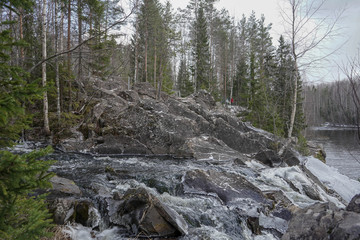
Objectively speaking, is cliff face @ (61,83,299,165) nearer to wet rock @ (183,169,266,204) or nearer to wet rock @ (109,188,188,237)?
wet rock @ (183,169,266,204)

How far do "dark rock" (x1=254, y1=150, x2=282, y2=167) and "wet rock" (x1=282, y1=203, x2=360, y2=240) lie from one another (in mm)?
7833

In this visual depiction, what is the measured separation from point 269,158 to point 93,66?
16.2 meters

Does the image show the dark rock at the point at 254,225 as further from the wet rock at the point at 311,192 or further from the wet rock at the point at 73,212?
the wet rock at the point at 73,212

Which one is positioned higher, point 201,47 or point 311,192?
point 201,47

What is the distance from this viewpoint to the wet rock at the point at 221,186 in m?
6.77

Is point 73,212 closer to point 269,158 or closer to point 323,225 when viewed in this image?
point 323,225

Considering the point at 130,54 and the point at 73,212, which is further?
the point at 130,54

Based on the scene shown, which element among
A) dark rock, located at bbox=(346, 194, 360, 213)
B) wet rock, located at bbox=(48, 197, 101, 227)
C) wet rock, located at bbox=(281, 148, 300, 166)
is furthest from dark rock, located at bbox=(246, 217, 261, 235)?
wet rock, located at bbox=(281, 148, 300, 166)

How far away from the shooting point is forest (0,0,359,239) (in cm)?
224

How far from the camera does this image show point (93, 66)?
18594 millimetres

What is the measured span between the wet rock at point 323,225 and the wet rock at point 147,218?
226cm

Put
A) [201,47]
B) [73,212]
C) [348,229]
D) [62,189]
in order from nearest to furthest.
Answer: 1. [348,229]
2. [73,212]
3. [62,189]
4. [201,47]

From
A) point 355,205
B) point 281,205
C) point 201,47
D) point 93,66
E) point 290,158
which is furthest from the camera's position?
point 201,47

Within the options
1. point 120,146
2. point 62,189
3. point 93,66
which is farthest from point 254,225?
point 93,66
